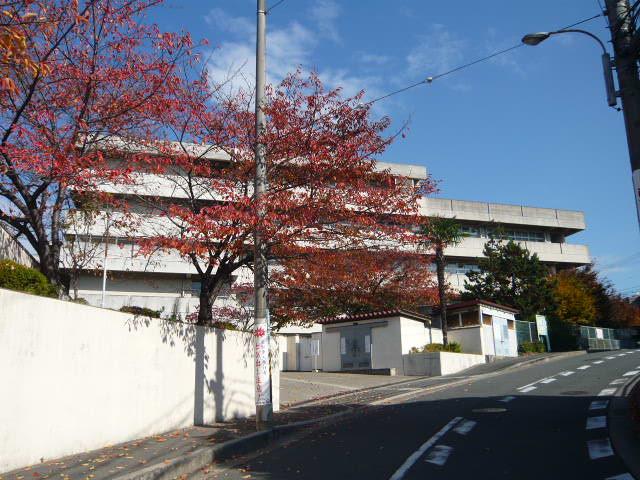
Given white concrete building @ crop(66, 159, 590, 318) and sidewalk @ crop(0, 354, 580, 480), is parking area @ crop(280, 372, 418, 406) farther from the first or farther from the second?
white concrete building @ crop(66, 159, 590, 318)

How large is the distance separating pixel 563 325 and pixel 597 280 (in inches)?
649

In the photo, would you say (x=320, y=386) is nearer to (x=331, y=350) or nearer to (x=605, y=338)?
(x=331, y=350)

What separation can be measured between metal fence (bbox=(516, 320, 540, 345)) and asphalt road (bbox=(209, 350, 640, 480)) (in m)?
24.5

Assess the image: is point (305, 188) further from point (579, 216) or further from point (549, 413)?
point (579, 216)

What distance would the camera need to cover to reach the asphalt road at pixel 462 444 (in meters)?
7.87

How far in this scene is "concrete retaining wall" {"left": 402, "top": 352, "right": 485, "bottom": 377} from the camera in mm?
28234

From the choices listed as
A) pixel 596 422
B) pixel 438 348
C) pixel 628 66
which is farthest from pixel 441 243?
pixel 628 66

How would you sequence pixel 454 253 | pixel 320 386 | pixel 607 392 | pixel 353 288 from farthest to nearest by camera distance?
1. pixel 454 253
2. pixel 353 288
3. pixel 320 386
4. pixel 607 392

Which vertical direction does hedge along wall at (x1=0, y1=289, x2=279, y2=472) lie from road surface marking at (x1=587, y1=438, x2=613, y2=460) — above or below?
above

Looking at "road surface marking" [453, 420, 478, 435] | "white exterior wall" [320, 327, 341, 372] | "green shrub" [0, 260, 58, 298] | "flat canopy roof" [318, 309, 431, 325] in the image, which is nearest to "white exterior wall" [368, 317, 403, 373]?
"flat canopy roof" [318, 309, 431, 325]

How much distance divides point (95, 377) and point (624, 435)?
865 centimetres

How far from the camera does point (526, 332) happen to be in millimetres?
40562

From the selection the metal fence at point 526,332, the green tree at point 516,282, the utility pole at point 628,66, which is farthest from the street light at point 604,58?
the green tree at point 516,282

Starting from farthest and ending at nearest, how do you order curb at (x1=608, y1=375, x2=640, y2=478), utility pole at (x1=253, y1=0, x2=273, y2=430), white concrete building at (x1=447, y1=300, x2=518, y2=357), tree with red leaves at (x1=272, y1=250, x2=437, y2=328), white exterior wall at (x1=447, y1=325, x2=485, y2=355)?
white concrete building at (x1=447, y1=300, x2=518, y2=357) < white exterior wall at (x1=447, y1=325, x2=485, y2=355) < tree with red leaves at (x1=272, y1=250, x2=437, y2=328) < utility pole at (x1=253, y1=0, x2=273, y2=430) < curb at (x1=608, y1=375, x2=640, y2=478)
